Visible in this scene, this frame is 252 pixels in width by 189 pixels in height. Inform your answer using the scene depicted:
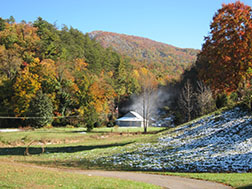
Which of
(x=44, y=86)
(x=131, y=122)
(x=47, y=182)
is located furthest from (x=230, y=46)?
(x=131, y=122)

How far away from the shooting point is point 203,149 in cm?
1984

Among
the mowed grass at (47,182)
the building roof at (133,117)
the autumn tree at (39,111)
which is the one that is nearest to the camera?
the mowed grass at (47,182)

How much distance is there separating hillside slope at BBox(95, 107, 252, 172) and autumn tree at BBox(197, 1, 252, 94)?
4.05 metres

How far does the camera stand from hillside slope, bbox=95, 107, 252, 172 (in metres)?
16.0

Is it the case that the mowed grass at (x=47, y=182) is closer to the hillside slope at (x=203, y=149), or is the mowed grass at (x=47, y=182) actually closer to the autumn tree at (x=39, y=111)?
the hillside slope at (x=203, y=149)

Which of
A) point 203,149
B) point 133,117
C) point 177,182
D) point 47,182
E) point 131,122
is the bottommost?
point 177,182

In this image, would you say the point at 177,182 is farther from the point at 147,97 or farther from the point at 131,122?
the point at 131,122

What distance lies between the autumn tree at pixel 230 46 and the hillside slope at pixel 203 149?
13.3ft

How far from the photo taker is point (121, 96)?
85062 mm

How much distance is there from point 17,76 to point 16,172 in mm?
54139

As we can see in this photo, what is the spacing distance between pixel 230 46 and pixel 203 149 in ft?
42.4

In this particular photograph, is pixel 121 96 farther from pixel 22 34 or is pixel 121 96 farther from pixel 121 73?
pixel 22 34

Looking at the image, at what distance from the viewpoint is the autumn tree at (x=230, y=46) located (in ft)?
89.1

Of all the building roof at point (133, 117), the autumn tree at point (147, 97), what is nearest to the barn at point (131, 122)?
the building roof at point (133, 117)
